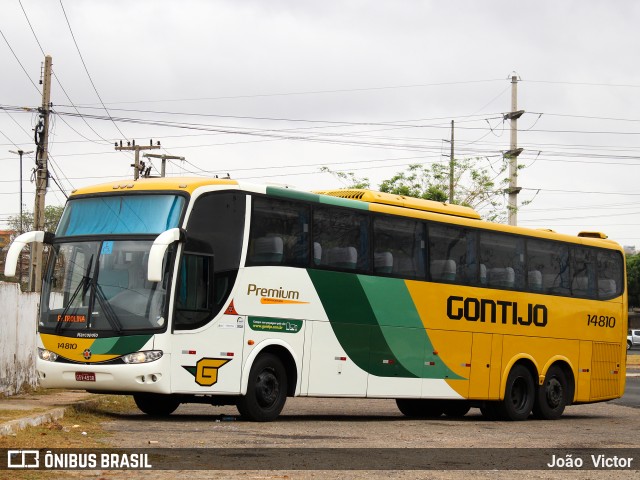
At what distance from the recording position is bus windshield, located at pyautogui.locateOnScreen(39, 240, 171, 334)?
1606 centimetres

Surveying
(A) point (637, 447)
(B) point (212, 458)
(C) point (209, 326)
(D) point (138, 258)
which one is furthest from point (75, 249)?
(A) point (637, 447)

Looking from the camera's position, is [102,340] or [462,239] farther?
[462,239]

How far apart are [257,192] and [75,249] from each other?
276cm

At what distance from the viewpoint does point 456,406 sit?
23.2m

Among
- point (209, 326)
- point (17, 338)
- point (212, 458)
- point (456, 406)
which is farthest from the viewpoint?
point (456, 406)

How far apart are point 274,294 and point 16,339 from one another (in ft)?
19.5

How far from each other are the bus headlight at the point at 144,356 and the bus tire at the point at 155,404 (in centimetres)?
232

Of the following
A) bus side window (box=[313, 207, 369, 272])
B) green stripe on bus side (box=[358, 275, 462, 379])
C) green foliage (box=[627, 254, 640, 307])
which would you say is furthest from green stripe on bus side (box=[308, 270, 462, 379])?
green foliage (box=[627, 254, 640, 307])

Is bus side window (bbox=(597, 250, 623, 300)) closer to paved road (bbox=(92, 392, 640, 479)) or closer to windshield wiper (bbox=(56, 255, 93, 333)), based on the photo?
paved road (bbox=(92, 392, 640, 479))

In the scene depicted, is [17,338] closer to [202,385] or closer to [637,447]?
[202,385]

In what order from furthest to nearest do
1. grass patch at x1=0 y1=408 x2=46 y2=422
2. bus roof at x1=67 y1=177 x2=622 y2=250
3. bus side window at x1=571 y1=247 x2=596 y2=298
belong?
bus side window at x1=571 y1=247 x2=596 y2=298, bus roof at x1=67 y1=177 x2=622 y2=250, grass patch at x1=0 y1=408 x2=46 y2=422

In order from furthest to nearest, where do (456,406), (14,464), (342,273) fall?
1. (456,406)
2. (342,273)
3. (14,464)

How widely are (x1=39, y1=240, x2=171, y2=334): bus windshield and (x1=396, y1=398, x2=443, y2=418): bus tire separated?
783cm

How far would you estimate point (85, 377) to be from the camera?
16203 mm
